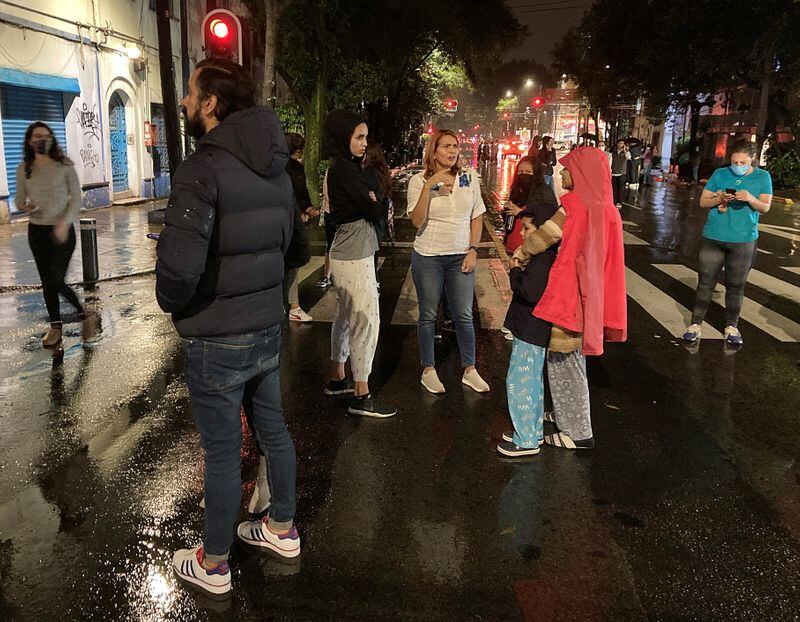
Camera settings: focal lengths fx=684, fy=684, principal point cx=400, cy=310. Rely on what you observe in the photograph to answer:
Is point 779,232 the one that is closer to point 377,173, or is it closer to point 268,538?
point 377,173

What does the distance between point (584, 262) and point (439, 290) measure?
1.46m

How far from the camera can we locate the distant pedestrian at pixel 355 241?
14.4 ft

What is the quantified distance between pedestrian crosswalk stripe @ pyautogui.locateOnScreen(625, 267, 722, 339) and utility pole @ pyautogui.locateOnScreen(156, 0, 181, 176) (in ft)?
24.4

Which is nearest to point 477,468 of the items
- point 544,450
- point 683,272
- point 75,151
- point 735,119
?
point 544,450

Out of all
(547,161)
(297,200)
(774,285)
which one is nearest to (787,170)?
(774,285)

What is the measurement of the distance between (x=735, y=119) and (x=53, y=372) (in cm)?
3947

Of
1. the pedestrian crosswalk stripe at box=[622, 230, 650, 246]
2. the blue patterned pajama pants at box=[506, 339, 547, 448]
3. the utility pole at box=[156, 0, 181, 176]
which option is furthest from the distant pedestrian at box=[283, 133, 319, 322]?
the pedestrian crosswalk stripe at box=[622, 230, 650, 246]

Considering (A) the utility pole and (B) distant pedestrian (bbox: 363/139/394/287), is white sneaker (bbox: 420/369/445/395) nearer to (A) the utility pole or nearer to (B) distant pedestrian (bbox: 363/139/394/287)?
(B) distant pedestrian (bbox: 363/139/394/287)

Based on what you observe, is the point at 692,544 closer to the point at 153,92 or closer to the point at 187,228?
the point at 187,228

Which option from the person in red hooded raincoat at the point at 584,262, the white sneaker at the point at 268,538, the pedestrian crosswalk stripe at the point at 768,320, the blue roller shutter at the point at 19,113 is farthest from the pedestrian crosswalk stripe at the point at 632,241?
the blue roller shutter at the point at 19,113

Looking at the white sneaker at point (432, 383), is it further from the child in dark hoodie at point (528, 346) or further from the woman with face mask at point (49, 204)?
the woman with face mask at point (49, 204)

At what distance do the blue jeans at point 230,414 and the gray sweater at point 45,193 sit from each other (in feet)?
14.0

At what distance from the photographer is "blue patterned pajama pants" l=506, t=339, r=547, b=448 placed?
13.9 ft

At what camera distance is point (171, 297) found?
8.38 ft
